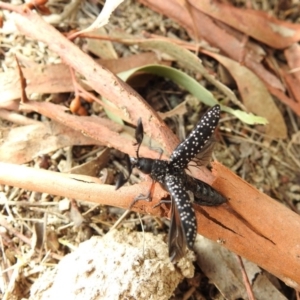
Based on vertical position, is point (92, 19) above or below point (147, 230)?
above

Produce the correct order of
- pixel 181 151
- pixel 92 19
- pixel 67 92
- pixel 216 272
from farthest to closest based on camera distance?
pixel 92 19, pixel 67 92, pixel 216 272, pixel 181 151

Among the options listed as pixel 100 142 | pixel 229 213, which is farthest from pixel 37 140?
pixel 229 213

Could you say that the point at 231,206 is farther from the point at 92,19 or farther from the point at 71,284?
the point at 92,19

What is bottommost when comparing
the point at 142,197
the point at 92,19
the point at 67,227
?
the point at 67,227

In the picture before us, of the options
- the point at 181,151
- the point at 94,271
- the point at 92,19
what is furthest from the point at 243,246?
the point at 92,19

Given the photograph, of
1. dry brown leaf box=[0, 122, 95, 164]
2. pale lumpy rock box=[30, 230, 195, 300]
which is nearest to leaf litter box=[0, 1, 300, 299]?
dry brown leaf box=[0, 122, 95, 164]

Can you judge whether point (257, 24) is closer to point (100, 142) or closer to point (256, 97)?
point (256, 97)
